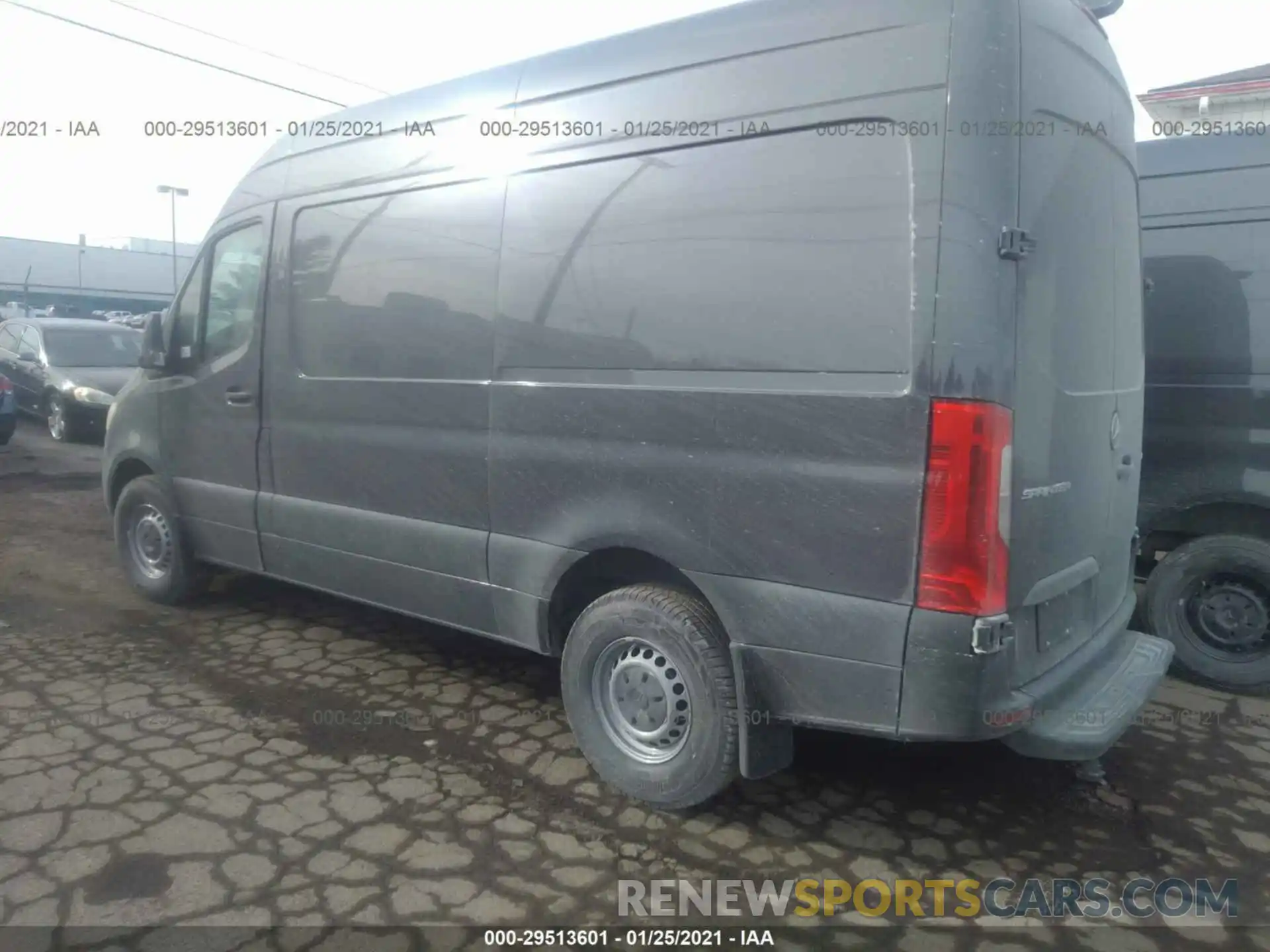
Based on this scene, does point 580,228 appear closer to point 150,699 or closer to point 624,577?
point 624,577

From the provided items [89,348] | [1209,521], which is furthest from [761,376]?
[89,348]

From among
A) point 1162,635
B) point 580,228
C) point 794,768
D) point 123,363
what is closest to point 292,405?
point 580,228

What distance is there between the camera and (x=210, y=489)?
5.29m

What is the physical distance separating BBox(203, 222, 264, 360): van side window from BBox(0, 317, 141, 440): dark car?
25.4 ft

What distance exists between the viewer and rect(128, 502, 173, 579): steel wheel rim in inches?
224

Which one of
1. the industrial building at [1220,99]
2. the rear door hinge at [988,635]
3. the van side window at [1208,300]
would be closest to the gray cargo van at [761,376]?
the rear door hinge at [988,635]

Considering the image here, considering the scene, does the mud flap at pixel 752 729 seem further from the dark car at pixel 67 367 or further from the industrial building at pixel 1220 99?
the industrial building at pixel 1220 99

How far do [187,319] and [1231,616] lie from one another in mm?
5744

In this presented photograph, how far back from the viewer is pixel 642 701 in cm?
348

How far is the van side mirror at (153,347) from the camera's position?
5383mm

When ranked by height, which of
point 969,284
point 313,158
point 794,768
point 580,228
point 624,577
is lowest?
point 794,768

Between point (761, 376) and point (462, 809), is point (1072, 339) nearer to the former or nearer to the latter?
point (761, 376)

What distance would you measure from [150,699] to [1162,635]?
495cm

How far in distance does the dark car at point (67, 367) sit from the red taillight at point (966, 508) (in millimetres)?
11680
